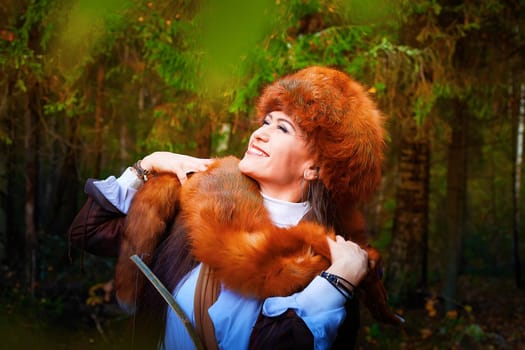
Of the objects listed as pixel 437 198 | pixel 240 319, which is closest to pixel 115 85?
pixel 240 319

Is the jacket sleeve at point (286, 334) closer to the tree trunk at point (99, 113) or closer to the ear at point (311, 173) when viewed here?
the ear at point (311, 173)

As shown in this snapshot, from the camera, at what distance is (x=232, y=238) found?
1.62m

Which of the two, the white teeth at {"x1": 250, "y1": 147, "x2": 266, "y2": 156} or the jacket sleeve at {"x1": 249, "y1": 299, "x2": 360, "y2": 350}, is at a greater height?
the white teeth at {"x1": 250, "y1": 147, "x2": 266, "y2": 156}

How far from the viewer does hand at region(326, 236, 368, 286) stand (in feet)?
5.09

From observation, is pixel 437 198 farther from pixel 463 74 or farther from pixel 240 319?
pixel 240 319

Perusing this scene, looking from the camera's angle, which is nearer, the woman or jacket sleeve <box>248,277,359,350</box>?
jacket sleeve <box>248,277,359,350</box>

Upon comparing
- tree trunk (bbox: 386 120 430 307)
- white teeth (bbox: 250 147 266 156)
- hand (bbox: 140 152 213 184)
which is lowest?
tree trunk (bbox: 386 120 430 307)

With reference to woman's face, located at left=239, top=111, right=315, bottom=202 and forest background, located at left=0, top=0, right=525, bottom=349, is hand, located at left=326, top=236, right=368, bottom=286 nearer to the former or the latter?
woman's face, located at left=239, top=111, right=315, bottom=202

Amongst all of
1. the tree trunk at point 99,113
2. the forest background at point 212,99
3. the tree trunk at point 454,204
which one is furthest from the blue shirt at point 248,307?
the tree trunk at point 454,204

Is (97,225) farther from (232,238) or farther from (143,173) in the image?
(232,238)

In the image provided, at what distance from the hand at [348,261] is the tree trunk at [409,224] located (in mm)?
5697

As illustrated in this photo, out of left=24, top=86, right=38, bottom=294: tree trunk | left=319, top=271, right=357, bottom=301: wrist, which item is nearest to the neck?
left=319, top=271, right=357, bottom=301: wrist

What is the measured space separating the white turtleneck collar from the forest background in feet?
2.48

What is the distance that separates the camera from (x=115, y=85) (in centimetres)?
661
